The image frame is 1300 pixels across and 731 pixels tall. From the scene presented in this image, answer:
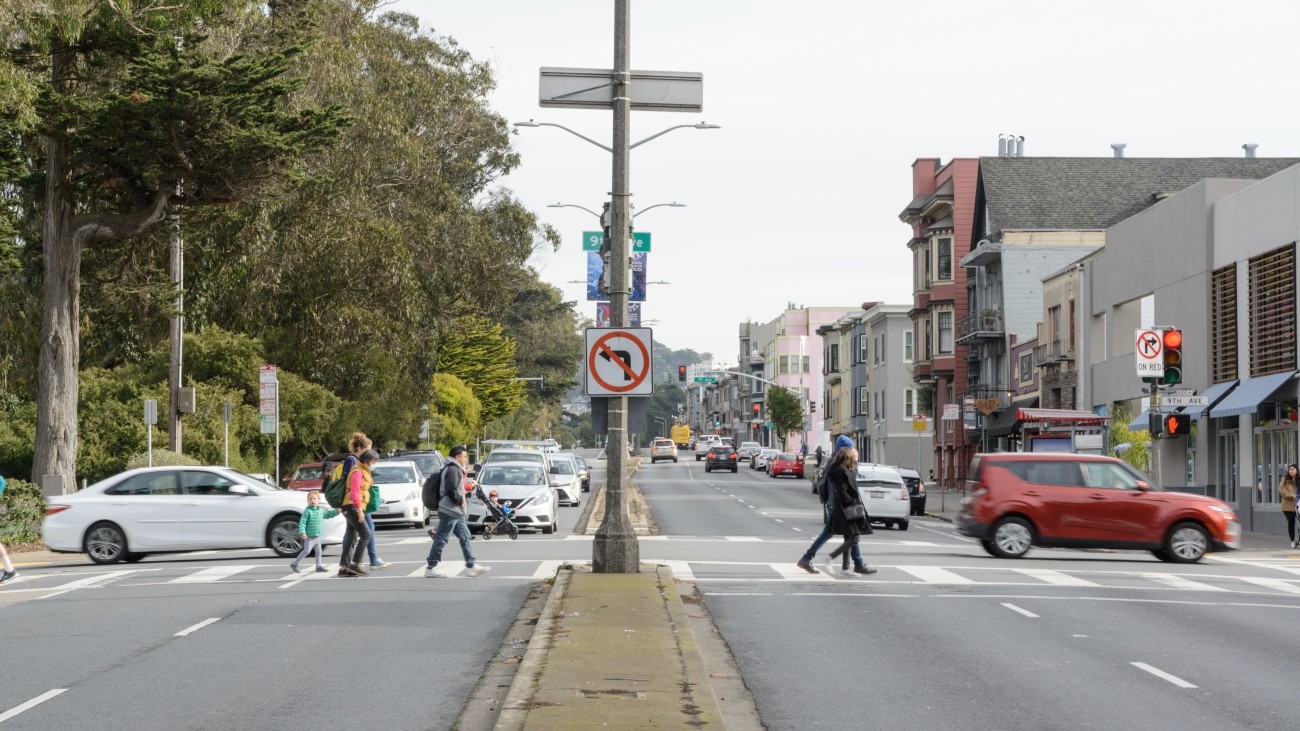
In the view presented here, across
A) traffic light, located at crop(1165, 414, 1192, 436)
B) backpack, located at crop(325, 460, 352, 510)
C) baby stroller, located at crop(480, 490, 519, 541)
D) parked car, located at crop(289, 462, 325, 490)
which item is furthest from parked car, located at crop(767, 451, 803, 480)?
backpack, located at crop(325, 460, 352, 510)

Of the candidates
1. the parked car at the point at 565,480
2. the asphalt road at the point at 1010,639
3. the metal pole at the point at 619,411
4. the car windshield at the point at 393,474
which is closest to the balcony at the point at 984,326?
the parked car at the point at 565,480

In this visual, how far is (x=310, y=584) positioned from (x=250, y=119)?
1471 centimetres

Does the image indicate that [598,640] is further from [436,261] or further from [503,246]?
[503,246]

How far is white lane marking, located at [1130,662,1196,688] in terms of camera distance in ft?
39.7

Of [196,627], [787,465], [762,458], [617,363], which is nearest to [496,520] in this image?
[617,363]

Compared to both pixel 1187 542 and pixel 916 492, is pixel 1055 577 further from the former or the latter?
pixel 916 492

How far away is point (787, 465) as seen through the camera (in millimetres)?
86250

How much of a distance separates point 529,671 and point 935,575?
11.6 m

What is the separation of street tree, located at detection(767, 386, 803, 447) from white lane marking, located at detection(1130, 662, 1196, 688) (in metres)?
117

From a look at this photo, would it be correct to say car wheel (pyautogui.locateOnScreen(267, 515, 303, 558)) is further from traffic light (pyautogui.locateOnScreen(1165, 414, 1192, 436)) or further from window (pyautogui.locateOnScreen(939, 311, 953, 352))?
window (pyautogui.locateOnScreen(939, 311, 953, 352))

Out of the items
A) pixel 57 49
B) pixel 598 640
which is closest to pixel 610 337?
pixel 598 640

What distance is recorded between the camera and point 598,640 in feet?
42.9

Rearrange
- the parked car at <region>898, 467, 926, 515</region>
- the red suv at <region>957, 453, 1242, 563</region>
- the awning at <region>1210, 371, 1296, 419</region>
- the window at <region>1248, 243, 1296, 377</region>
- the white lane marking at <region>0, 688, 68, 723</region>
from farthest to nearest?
1. the parked car at <region>898, 467, 926, 515</region>
2. the window at <region>1248, 243, 1296, 377</region>
3. the awning at <region>1210, 371, 1296, 419</region>
4. the red suv at <region>957, 453, 1242, 563</region>
5. the white lane marking at <region>0, 688, 68, 723</region>

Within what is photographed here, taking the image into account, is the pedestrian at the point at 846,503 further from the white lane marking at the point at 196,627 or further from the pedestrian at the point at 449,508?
the white lane marking at the point at 196,627
